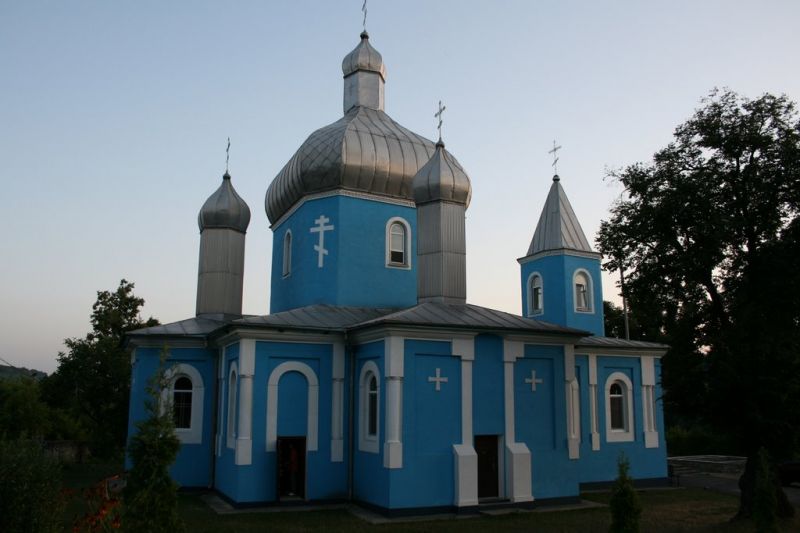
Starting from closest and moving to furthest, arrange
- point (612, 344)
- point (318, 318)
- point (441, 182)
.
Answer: point (318, 318) → point (441, 182) → point (612, 344)

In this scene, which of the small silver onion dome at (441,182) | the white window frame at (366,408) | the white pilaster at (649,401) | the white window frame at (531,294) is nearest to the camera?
the white window frame at (366,408)

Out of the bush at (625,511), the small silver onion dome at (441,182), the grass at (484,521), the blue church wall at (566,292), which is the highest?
the small silver onion dome at (441,182)

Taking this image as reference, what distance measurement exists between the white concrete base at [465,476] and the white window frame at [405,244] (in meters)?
5.82

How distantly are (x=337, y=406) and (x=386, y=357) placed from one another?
2.24m

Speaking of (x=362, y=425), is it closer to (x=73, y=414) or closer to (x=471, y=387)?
(x=471, y=387)

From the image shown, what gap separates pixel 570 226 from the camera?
71.0 ft

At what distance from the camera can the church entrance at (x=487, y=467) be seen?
14750 millimetres

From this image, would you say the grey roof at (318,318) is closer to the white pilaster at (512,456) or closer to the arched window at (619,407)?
the white pilaster at (512,456)

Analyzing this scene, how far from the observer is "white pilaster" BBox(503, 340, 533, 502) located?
14516mm

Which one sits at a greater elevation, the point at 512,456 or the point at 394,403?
the point at 394,403

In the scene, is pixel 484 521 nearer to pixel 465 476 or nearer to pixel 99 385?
pixel 465 476

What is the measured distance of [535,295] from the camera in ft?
71.8

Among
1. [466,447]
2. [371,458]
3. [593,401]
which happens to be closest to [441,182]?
[466,447]

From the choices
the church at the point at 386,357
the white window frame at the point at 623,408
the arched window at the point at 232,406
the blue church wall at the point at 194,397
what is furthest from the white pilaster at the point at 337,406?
the white window frame at the point at 623,408
